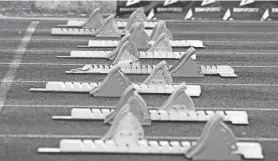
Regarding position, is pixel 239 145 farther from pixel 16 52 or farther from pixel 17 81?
pixel 16 52

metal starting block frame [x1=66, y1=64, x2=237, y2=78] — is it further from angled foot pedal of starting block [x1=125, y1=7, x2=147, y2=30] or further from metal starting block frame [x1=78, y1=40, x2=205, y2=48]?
angled foot pedal of starting block [x1=125, y1=7, x2=147, y2=30]

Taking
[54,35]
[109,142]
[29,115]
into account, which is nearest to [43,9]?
[54,35]

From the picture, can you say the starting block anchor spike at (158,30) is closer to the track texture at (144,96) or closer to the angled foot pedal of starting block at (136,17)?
the track texture at (144,96)

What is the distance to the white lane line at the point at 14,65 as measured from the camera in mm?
13297

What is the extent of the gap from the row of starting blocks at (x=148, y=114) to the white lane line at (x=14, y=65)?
60 cm

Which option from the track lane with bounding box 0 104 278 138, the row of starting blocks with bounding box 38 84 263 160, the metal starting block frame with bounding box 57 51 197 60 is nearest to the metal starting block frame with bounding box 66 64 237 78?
the metal starting block frame with bounding box 57 51 197 60

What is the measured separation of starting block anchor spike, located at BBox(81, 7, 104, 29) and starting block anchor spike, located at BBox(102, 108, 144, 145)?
385 inches

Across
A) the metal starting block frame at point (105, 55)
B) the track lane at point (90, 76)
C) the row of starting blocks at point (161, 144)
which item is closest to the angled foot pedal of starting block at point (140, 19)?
the metal starting block frame at point (105, 55)

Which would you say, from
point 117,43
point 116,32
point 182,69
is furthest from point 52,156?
point 116,32

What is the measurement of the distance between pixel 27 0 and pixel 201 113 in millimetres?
12426

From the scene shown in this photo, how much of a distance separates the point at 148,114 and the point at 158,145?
1.23 meters

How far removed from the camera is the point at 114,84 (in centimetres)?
1291

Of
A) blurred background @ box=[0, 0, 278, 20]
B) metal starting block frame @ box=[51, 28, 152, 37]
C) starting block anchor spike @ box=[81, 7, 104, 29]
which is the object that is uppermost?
blurred background @ box=[0, 0, 278, 20]

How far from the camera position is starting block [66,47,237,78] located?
14750mm
